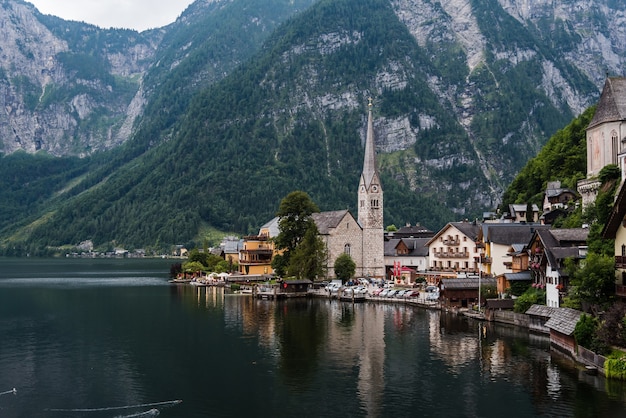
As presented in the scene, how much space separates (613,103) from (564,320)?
29.4m

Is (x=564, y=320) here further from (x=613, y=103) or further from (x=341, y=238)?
(x=341, y=238)

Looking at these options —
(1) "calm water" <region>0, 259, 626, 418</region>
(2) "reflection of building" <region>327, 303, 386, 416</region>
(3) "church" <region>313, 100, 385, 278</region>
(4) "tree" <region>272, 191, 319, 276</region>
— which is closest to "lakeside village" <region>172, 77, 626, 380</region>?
(3) "church" <region>313, 100, 385, 278</region>

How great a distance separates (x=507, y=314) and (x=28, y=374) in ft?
149

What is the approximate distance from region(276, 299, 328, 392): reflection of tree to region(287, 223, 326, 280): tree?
44.2 ft

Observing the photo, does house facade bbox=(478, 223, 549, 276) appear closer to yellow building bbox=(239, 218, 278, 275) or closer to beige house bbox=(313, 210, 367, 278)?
beige house bbox=(313, 210, 367, 278)

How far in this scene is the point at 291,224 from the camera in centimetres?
12356

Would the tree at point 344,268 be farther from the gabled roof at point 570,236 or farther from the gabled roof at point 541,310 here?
the gabled roof at point 541,310

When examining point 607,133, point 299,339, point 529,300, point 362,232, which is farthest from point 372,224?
point 299,339

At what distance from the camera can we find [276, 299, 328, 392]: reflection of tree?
53384 millimetres

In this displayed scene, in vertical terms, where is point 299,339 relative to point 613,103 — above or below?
below

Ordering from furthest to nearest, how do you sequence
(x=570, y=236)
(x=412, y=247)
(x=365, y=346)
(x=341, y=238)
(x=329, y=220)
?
(x=412, y=247) → (x=329, y=220) → (x=341, y=238) → (x=570, y=236) → (x=365, y=346)

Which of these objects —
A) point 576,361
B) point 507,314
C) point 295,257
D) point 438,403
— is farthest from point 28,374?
point 295,257

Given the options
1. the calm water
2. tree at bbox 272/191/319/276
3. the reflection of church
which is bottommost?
the calm water

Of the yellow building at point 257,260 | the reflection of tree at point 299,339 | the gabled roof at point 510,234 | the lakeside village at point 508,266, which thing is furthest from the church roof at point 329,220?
the gabled roof at point 510,234
